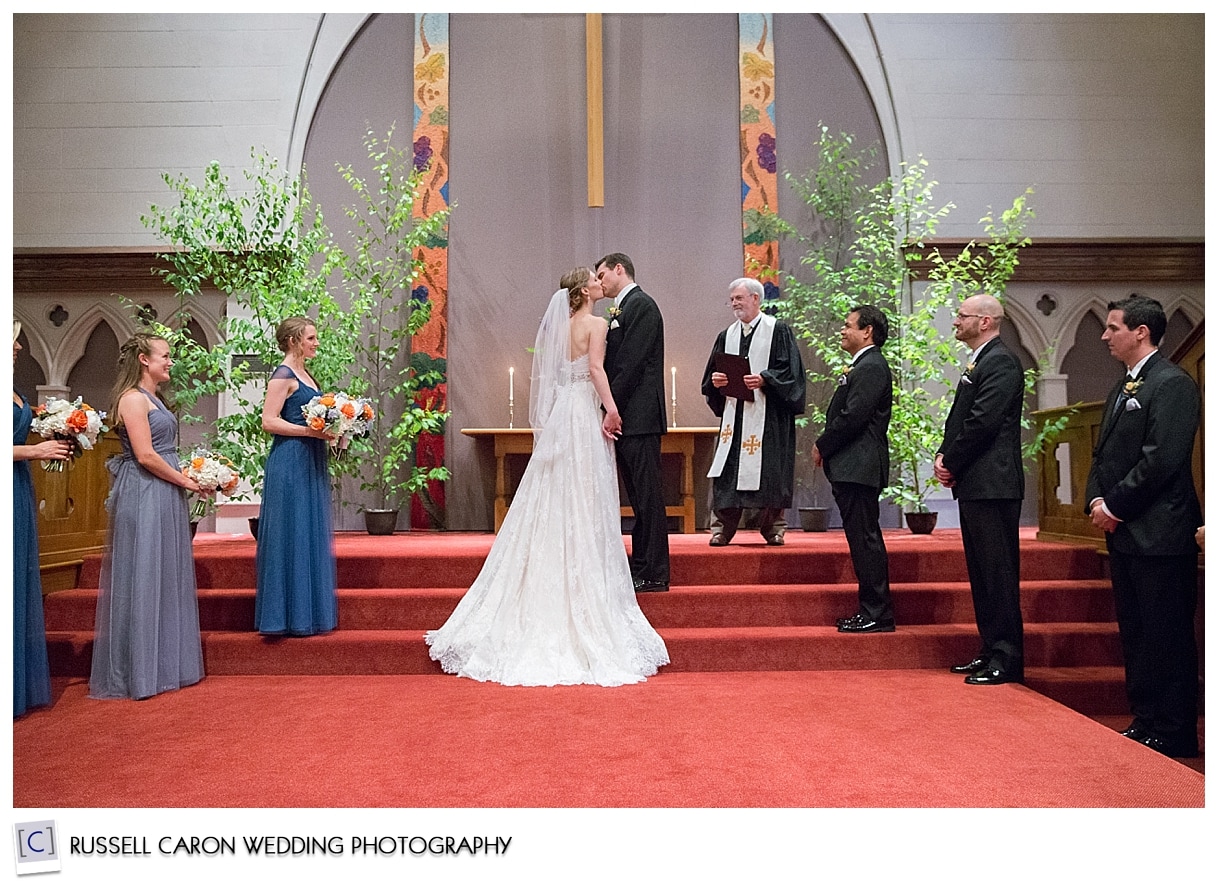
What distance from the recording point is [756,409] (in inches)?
215

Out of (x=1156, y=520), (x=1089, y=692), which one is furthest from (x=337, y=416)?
(x=1089, y=692)

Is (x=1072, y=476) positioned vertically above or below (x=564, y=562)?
above

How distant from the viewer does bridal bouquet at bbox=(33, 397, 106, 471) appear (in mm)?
3914

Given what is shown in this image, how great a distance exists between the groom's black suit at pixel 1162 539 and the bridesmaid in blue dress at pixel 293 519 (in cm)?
340

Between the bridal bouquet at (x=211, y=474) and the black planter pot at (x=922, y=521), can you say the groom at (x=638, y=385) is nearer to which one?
the bridal bouquet at (x=211, y=474)

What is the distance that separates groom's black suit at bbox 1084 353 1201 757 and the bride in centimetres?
191

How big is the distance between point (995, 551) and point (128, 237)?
24.1 feet

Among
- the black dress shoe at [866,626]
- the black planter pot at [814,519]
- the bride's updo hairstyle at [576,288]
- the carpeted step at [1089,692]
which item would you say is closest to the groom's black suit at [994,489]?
the carpeted step at [1089,692]

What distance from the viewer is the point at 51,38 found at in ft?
27.7

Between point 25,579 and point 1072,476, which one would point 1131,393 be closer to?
point 1072,476

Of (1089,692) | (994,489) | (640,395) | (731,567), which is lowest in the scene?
(1089,692)

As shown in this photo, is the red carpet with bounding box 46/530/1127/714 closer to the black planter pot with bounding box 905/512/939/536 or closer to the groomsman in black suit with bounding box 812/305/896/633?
the groomsman in black suit with bounding box 812/305/896/633

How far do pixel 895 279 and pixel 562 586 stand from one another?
4421 mm
